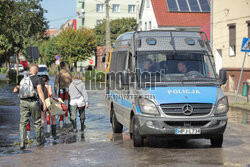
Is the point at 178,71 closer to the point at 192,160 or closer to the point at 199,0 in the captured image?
the point at 192,160

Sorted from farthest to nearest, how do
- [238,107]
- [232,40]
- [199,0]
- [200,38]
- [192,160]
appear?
[199,0]
[232,40]
[238,107]
[200,38]
[192,160]

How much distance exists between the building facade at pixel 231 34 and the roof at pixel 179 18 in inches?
628

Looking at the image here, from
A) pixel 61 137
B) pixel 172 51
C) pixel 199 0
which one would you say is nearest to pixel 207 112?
pixel 172 51

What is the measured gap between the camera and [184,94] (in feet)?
31.9

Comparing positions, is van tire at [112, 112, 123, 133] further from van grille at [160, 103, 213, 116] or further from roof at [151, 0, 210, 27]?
roof at [151, 0, 210, 27]

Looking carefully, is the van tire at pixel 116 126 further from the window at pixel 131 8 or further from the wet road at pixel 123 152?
the window at pixel 131 8

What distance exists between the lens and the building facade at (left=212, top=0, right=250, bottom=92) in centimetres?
2892

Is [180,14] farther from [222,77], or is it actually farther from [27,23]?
[222,77]

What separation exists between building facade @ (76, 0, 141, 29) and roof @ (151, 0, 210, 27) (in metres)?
44.4

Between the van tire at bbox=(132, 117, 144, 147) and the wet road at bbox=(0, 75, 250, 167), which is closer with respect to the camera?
the wet road at bbox=(0, 75, 250, 167)

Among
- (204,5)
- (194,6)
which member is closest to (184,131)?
(194,6)

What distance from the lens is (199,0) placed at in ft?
167

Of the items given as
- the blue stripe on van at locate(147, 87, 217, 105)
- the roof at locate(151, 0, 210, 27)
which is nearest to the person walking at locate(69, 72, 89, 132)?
the blue stripe on van at locate(147, 87, 217, 105)

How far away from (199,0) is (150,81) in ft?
139
